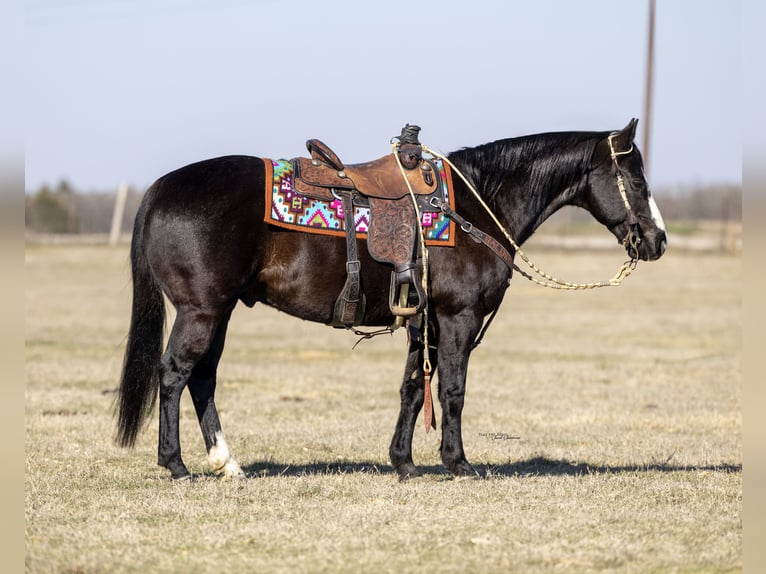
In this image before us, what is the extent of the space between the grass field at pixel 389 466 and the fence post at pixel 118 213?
1632cm

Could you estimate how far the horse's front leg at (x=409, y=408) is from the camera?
7.88 m

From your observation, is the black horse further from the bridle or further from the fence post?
the fence post

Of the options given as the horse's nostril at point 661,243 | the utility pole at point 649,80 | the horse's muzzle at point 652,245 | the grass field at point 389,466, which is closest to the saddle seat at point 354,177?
the horse's muzzle at point 652,245

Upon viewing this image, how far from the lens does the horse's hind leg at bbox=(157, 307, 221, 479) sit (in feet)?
23.7

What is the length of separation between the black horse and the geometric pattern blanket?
2.9 inches

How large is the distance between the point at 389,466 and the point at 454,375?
1368mm

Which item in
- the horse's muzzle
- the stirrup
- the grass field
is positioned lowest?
the grass field

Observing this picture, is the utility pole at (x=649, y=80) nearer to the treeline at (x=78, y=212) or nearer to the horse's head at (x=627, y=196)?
the treeline at (x=78, y=212)

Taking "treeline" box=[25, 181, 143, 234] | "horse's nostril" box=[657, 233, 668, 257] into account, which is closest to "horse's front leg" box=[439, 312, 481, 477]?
"horse's nostril" box=[657, 233, 668, 257]

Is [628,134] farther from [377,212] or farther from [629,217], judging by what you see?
[377,212]

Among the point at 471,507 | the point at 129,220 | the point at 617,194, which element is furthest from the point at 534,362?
the point at 129,220

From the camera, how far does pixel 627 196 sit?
7.81 metres

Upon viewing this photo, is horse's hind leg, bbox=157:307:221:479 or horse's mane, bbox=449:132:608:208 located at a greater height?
horse's mane, bbox=449:132:608:208

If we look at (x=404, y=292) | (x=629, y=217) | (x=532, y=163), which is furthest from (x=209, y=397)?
(x=629, y=217)
